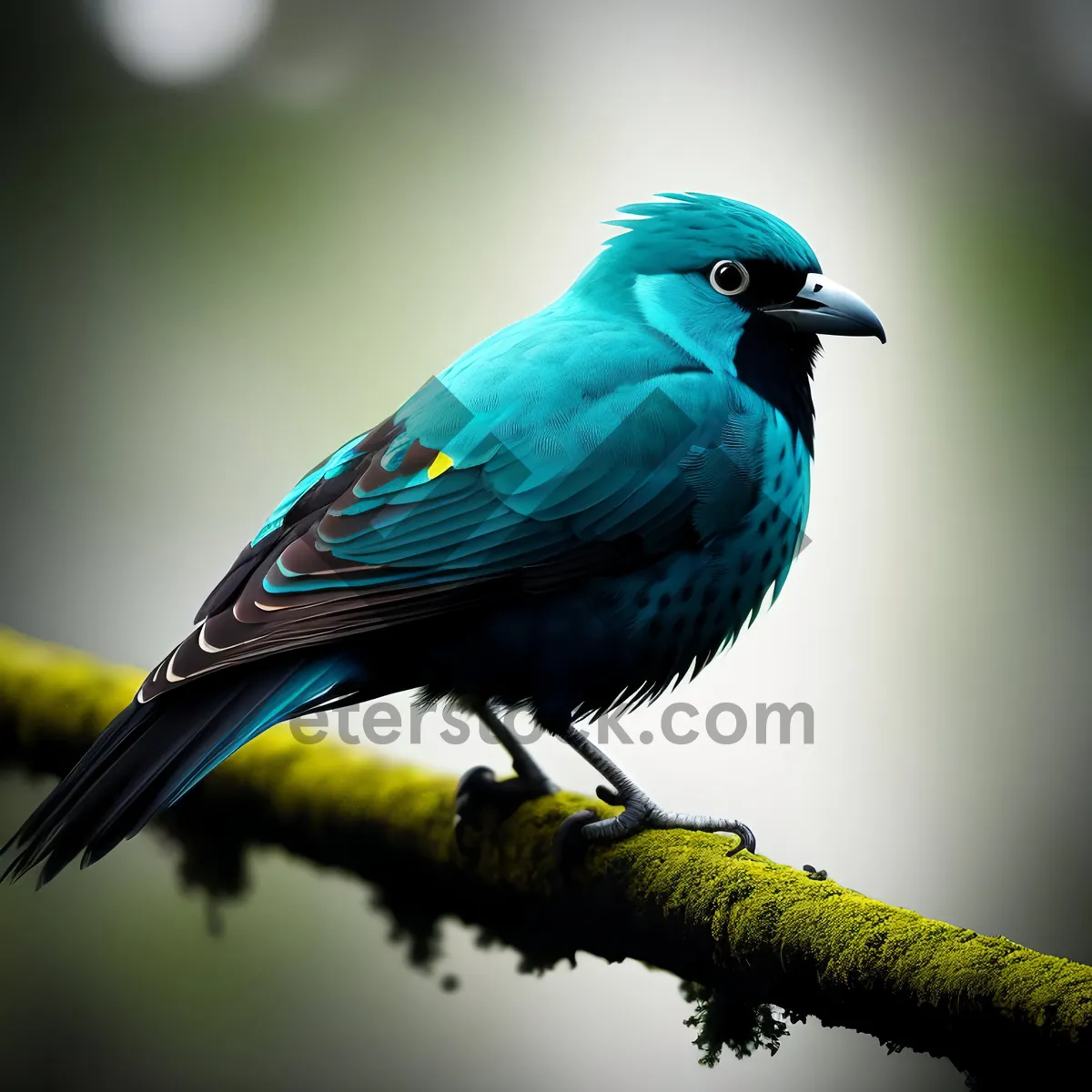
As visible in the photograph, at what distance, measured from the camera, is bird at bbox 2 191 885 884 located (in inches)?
73.7

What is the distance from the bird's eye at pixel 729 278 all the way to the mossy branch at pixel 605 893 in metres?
1.06

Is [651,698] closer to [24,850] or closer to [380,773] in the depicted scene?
[380,773]

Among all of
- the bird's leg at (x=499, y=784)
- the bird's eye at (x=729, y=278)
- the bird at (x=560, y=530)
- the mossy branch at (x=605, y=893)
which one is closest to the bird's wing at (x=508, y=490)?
the bird at (x=560, y=530)

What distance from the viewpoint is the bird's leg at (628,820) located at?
2074 millimetres

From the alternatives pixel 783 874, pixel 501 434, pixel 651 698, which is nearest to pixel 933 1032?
pixel 783 874

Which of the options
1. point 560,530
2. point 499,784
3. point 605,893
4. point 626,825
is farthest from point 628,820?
point 560,530

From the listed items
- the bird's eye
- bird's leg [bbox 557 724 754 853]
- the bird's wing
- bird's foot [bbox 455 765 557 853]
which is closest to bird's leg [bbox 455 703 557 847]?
bird's foot [bbox 455 765 557 853]

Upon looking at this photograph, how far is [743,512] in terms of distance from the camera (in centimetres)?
220

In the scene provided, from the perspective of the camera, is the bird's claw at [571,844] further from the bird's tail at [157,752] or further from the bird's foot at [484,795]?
the bird's tail at [157,752]

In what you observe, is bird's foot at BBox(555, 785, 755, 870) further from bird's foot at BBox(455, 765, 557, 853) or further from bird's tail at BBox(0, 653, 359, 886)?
bird's tail at BBox(0, 653, 359, 886)

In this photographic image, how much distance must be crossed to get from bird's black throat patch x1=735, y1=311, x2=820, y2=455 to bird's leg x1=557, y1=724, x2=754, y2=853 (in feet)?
2.58

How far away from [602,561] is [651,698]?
0.36 m

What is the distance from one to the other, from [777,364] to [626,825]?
0.98 meters

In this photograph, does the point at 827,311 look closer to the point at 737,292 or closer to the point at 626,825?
the point at 737,292
